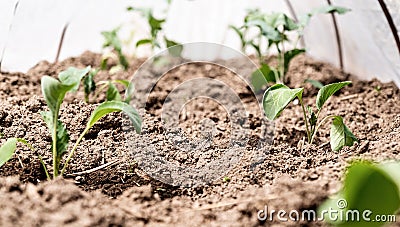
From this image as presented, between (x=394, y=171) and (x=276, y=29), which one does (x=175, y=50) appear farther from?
(x=394, y=171)

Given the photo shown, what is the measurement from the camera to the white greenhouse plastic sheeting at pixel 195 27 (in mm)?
2408

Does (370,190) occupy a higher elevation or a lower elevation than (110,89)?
lower

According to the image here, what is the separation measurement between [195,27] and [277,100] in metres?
2.00

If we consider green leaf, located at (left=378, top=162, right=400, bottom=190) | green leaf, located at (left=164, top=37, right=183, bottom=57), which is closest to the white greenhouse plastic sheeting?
green leaf, located at (left=164, top=37, right=183, bottom=57)

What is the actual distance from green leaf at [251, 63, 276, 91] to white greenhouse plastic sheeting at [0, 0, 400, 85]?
467 mm

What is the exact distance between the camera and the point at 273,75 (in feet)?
8.44

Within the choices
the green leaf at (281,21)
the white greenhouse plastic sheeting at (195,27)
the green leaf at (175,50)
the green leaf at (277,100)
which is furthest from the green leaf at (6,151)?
the green leaf at (175,50)

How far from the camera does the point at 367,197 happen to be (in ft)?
3.58

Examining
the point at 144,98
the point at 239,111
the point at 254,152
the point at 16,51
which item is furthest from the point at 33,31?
the point at 254,152

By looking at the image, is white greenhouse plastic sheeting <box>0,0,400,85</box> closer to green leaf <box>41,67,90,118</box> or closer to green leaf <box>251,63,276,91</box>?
green leaf <box>251,63,276,91</box>

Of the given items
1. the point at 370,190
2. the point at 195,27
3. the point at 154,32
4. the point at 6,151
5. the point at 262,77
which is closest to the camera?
the point at 370,190

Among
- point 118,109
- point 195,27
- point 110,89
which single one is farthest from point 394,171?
point 195,27

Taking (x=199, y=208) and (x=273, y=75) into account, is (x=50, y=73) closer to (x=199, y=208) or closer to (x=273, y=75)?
(x=273, y=75)

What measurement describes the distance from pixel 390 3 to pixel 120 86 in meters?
1.24
